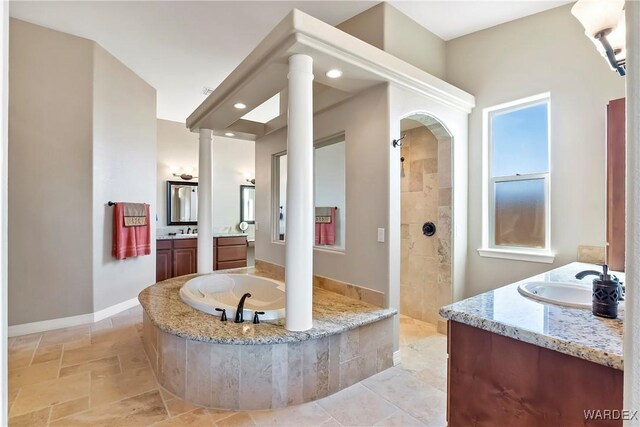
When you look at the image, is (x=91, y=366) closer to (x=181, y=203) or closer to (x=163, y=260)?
(x=163, y=260)

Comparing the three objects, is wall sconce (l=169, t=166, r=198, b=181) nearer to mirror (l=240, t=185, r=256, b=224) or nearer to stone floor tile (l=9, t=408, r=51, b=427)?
mirror (l=240, t=185, r=256, b=224)

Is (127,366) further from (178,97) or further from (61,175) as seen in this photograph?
(178,97)

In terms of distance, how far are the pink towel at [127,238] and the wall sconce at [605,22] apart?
14.7 feet

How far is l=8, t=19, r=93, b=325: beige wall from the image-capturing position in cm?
316

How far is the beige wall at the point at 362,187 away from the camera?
8.57ft

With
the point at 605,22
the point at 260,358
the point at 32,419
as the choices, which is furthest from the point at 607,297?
the point at 32,419

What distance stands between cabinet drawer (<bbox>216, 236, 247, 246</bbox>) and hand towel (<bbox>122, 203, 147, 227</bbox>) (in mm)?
1905

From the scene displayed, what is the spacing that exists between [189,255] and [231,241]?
2.72 feet

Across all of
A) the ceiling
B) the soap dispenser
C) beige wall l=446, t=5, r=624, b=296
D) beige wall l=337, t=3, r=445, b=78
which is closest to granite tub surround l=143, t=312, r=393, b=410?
the soap dispenser

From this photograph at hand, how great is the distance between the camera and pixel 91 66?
3.53m

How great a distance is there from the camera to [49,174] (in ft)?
10.9

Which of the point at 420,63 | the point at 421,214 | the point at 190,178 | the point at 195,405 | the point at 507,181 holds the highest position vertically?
the point at 420,63

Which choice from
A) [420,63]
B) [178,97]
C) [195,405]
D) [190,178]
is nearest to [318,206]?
[420,63]

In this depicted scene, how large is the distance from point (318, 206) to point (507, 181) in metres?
1.95
